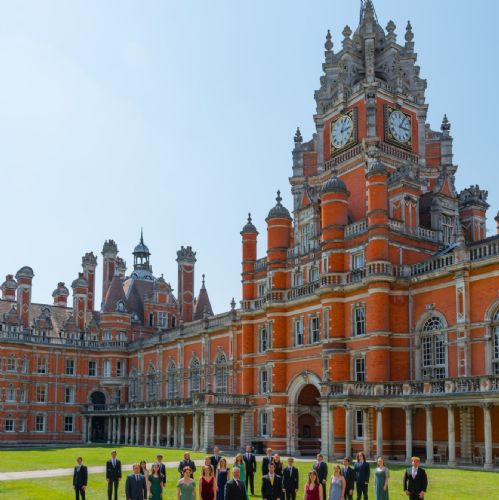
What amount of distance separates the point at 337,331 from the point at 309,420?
9.51 m

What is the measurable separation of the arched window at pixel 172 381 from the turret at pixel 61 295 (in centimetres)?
1982

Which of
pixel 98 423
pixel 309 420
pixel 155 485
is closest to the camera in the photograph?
pixel 155 485

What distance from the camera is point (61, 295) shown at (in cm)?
8412

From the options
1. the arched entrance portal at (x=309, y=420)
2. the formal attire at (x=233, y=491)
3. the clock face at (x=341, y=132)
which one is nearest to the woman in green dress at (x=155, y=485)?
the formal attire at (x=233, y=491)

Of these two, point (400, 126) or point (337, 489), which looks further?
point (400, 126)

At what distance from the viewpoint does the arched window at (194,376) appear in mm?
65188

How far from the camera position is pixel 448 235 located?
158 feet

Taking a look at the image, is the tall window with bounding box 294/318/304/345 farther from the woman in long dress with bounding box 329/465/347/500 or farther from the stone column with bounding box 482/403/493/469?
the woman in long dress with bounding box 329/465/347/500

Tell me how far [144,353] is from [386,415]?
38.4 meters

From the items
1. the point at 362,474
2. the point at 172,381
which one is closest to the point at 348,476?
the point at 362,474

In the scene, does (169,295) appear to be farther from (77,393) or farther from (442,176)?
(442,176)

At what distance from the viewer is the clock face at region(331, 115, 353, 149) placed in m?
51.9

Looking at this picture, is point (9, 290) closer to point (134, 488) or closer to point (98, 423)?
point (98, 423)

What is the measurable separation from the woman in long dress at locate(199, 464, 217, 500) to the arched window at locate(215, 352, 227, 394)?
4568 cm
